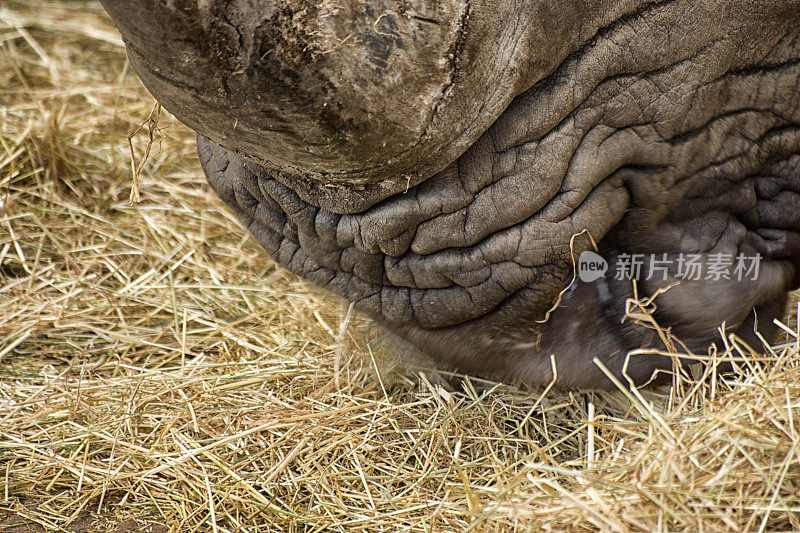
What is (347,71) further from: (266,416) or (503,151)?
(266,416)

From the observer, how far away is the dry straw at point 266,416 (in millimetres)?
1520

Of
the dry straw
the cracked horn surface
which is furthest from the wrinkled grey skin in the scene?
the dry straw

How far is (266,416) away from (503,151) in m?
0.90

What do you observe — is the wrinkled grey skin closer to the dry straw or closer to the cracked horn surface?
the cracked horn surface

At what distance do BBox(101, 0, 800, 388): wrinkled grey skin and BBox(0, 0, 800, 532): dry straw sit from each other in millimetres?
172

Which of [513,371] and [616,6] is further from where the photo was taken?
[513,371]

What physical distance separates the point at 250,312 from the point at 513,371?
1.07m

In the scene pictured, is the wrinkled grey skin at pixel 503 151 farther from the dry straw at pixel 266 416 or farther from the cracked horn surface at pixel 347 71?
the dry straw at pixel 266 416

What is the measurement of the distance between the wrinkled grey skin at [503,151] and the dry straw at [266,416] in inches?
6.8

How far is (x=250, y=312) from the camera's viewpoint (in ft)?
8.45

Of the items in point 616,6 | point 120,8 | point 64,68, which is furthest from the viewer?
point 64,68

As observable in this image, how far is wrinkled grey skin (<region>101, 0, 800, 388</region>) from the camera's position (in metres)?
1.34

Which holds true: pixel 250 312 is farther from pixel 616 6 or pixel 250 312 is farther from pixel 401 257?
pixel 616 6

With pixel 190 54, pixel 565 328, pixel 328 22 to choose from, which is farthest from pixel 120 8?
pixel 565 328
